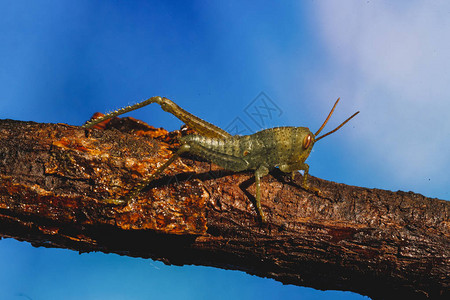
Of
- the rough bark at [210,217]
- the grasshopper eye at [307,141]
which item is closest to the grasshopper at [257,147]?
the grasshopper eye at [307,141]

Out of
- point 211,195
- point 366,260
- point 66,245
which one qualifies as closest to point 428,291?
point 366,260

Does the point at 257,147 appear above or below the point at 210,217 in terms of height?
above

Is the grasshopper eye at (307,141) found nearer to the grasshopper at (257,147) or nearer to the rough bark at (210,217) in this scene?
the grasshopper at (257,147)

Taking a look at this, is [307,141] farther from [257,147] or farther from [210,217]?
[210,217]

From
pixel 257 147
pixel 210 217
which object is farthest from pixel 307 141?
pixel 210 217

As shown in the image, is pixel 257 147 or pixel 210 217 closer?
pixel 210 217

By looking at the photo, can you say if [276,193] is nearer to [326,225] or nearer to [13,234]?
[326,225]

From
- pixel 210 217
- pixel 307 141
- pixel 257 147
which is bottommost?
pixel 210 217

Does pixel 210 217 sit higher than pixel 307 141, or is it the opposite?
pixel 307 141

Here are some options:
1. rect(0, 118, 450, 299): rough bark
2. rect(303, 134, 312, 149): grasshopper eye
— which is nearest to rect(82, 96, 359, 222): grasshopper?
rect(303, 134, 312, 149): grasshopper eye
